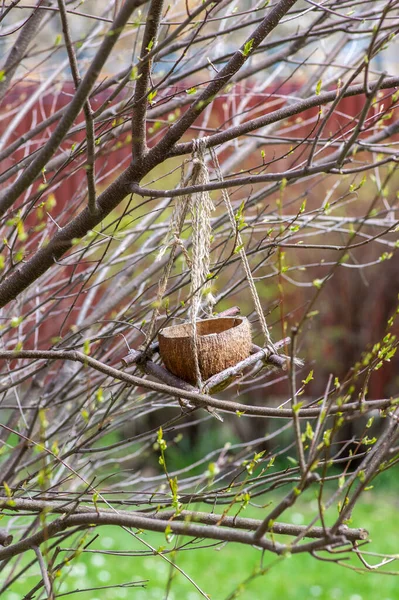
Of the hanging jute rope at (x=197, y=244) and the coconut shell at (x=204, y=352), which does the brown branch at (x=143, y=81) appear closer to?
the hanging jute rope at (x=197, y=244)

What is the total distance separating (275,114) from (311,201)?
5.14m

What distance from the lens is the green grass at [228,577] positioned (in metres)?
5.04

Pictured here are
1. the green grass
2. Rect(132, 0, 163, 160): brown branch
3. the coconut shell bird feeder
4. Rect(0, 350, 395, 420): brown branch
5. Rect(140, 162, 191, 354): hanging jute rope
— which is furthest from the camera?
the green grass

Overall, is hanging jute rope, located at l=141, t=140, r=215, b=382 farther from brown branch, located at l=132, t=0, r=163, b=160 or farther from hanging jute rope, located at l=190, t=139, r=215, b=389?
brown branch, located at l=132, t=0, r=163, b=160

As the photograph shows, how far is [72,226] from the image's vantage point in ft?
6.29

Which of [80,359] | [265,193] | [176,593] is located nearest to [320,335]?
[176,593]

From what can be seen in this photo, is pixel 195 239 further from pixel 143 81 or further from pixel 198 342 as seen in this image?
pixel 143 81

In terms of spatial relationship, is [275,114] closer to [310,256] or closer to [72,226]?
[72,226]

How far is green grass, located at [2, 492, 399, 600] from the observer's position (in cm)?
504

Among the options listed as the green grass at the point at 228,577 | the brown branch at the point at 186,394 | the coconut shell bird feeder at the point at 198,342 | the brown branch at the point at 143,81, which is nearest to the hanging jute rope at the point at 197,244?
the coconut shell bird feeder at the point at 198,342

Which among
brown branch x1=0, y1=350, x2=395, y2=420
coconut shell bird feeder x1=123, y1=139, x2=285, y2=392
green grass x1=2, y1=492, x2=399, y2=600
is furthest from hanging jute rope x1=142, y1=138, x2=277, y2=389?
green grass x1=2, y1=492, x2=399, y2=600

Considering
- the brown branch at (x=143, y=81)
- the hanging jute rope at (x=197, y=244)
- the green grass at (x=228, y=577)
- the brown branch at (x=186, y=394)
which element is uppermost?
the brown branch at (x=143, y=81)

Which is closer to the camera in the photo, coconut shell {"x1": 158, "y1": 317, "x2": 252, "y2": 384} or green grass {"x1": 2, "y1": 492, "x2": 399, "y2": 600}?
coconut shell {"x1": 158, "y1": 317, "x2": 252, "y2": 384}

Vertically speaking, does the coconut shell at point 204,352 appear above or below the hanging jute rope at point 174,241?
below
